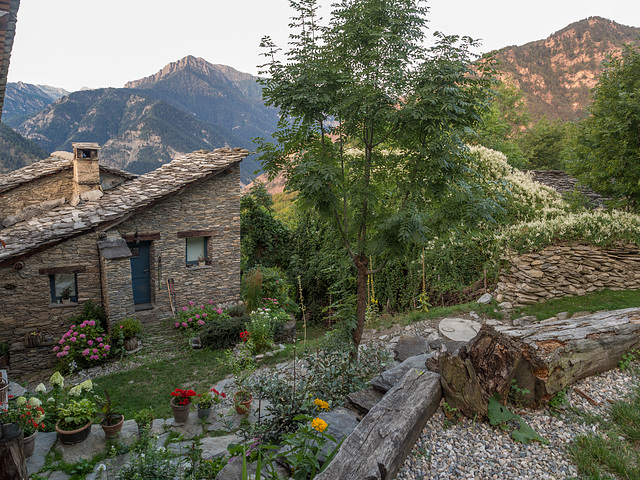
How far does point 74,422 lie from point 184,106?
77.2 metres

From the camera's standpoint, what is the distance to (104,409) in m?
4.65

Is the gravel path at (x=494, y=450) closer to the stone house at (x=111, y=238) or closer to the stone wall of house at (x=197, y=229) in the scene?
the stone house at (x=111, y=238)

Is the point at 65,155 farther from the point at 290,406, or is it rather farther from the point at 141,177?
the point at 290,406

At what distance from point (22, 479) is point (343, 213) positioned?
4.67 meters

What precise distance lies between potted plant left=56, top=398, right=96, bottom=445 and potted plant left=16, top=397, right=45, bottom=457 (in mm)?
237

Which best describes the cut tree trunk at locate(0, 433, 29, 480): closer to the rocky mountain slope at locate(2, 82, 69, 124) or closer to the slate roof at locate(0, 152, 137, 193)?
the slate roof at locate(0, 152, 137, 193)

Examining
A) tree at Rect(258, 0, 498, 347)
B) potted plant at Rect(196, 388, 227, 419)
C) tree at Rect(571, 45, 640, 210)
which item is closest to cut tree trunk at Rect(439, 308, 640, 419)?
tree at Rect(258, 0, 498, 347)

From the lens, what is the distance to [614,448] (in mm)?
2895

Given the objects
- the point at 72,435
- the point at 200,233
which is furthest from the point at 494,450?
the point at 200,233

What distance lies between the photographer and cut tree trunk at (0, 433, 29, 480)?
124 inches

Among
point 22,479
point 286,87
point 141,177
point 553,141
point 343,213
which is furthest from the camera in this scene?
point 553,141

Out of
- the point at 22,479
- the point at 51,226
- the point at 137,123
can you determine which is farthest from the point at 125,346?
the point at 137,123

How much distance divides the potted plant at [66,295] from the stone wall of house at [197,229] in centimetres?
206

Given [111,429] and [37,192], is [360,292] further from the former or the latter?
[37,192]
